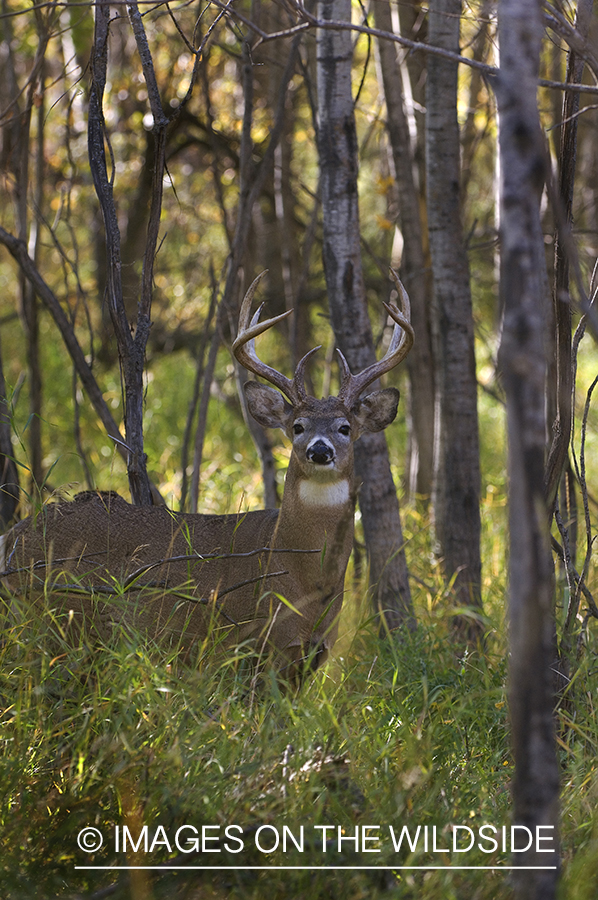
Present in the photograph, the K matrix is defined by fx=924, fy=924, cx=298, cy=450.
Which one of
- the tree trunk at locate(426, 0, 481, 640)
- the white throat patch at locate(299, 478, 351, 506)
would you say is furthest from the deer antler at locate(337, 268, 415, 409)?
the tree trunk at locate(426, 0, 481, 640)

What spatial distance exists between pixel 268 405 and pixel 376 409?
535 millimetres

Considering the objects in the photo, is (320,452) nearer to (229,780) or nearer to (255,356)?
(255,356)

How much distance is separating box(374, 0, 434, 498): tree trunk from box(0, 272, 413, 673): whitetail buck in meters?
1.87

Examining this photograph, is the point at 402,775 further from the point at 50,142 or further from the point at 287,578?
the point at 50,142

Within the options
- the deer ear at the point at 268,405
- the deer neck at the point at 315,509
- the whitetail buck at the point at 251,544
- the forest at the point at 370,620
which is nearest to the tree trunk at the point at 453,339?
the forest at the point at 370,620

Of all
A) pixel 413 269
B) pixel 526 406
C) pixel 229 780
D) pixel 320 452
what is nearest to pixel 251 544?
pixel 320 452

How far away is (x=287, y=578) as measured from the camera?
4.09 meters

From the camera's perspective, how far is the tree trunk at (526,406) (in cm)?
205

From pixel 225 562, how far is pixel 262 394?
869 mm

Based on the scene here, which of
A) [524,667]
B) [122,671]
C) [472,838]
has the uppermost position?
[524,667]

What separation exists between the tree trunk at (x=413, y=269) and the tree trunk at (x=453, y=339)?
2.42ft

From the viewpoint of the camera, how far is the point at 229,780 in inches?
108

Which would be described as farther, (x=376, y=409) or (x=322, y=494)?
(x=376, y=409)

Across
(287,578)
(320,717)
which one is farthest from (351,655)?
(320,717)
